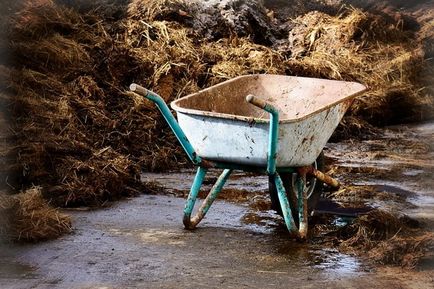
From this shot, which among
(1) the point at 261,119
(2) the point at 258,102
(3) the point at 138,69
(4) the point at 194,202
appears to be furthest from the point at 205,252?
(3) the point at 138,69

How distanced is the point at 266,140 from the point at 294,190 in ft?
1.98

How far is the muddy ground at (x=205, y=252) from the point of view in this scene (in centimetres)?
352

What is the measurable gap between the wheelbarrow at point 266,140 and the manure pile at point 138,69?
0.95m

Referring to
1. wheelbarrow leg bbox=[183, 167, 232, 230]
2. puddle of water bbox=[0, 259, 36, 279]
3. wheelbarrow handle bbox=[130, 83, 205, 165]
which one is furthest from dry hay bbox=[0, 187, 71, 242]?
wheelbarrow handle bbox=[130, 83, 205, 165]

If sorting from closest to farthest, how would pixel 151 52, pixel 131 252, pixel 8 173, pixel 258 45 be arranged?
pixel 131 252
pixel 8 173
pixel 151 52
pixel 258 45

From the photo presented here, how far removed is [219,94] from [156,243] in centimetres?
117

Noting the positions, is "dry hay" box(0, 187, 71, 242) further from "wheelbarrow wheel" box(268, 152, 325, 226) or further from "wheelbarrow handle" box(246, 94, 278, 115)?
"wheelbarrow handle" box(246, 94, 278, 115)

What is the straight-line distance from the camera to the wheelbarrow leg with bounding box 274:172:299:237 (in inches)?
164

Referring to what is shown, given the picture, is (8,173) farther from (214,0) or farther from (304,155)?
(214,0)

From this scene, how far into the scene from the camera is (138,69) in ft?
24.4

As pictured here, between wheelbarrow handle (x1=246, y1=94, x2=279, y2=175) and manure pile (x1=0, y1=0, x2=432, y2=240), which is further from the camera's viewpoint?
manure pile (x1=0, y1=0, x2=432, y2=240)

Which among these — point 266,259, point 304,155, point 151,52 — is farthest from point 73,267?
point 151,52

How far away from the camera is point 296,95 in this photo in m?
4.92

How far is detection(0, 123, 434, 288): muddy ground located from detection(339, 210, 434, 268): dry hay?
7 centimetres
